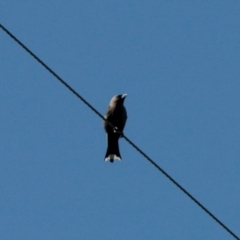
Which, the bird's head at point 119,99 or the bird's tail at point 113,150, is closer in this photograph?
the bird's tail at point 113,150

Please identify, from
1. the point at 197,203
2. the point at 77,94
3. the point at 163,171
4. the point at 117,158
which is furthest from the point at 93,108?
the point at 117,158

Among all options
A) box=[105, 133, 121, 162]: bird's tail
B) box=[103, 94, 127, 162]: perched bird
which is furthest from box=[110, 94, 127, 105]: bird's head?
box=[105, 133, 121, 162]: bird's tail

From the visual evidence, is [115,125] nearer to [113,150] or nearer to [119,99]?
[113,150]

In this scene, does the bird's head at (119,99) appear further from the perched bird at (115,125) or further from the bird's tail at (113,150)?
the bird's tail at (113,150)

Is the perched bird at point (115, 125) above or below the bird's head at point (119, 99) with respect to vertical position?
below

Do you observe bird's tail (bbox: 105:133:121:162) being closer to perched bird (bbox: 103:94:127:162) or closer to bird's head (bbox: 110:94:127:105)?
perched bird (bbox: 103:94:127:162)

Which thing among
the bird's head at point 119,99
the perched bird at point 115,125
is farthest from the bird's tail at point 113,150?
the bird's head at point 119,99

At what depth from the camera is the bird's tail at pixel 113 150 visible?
11922 mm

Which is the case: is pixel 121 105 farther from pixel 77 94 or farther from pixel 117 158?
pixel 77 94

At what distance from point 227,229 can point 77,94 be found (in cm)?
156

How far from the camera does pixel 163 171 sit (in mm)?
6559

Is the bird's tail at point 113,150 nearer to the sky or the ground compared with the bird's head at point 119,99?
nearer to the ground

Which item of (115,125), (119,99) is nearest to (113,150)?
(115,125)

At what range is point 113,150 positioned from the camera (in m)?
11.9
